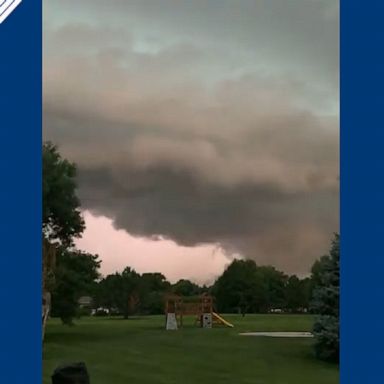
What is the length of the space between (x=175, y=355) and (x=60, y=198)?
7.75ft

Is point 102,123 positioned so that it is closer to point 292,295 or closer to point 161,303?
point 161,303

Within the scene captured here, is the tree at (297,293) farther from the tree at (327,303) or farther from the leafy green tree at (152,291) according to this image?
the leafy green tree at (152,291)

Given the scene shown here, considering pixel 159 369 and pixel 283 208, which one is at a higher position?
pixel 283 208

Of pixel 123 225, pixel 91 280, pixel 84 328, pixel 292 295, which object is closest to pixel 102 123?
pixel 123 225

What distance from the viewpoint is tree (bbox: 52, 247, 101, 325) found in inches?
384

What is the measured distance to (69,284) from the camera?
9.98 meters

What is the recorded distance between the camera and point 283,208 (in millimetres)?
9680

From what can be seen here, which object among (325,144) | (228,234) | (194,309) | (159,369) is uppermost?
(325,144)

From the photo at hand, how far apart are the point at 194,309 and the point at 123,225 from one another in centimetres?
147

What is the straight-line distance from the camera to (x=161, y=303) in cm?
999

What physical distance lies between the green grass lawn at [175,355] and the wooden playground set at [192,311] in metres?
0.10

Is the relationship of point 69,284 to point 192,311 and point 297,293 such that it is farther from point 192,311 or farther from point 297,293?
point 297,293

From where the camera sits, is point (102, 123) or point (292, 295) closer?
point (102, 123)

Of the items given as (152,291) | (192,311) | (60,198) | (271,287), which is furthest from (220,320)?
(60,198)
